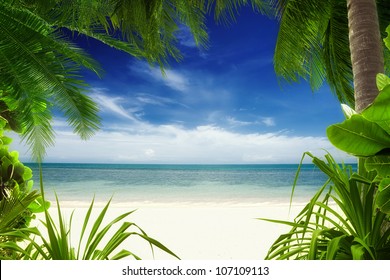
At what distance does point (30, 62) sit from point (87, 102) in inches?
21.7

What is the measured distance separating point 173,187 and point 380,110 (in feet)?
71.9

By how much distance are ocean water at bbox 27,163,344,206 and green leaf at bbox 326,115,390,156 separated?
15.8 m

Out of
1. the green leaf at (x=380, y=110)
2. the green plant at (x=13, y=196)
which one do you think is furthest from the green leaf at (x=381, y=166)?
the green plant at (x=13, y=196)

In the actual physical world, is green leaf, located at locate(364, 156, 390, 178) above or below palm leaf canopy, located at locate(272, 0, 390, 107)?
below

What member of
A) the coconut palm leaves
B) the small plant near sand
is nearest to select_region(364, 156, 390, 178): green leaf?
the small plant near sand

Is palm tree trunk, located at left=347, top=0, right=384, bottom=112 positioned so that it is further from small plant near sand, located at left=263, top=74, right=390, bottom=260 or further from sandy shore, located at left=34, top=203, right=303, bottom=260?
sandy shore, located at left=34, top=203, right=303, bottom=260

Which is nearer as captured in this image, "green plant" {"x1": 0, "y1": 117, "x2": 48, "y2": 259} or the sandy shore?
"green plant" {"x1": 0, "y1": 117, "x2": 48, "y2": 259}

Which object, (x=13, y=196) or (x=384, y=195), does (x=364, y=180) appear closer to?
(x=384, y=195)

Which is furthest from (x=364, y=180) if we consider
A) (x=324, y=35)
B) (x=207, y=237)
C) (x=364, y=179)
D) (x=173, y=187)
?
(x=173, y=187)

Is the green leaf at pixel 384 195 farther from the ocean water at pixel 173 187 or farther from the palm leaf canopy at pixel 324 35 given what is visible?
the ocean water at pixel 173 187

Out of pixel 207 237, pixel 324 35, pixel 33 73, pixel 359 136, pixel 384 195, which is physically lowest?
pixel 207 237

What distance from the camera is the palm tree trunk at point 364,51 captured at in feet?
6.93

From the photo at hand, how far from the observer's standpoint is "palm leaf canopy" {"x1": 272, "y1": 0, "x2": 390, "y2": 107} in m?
3.71

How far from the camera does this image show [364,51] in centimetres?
220
